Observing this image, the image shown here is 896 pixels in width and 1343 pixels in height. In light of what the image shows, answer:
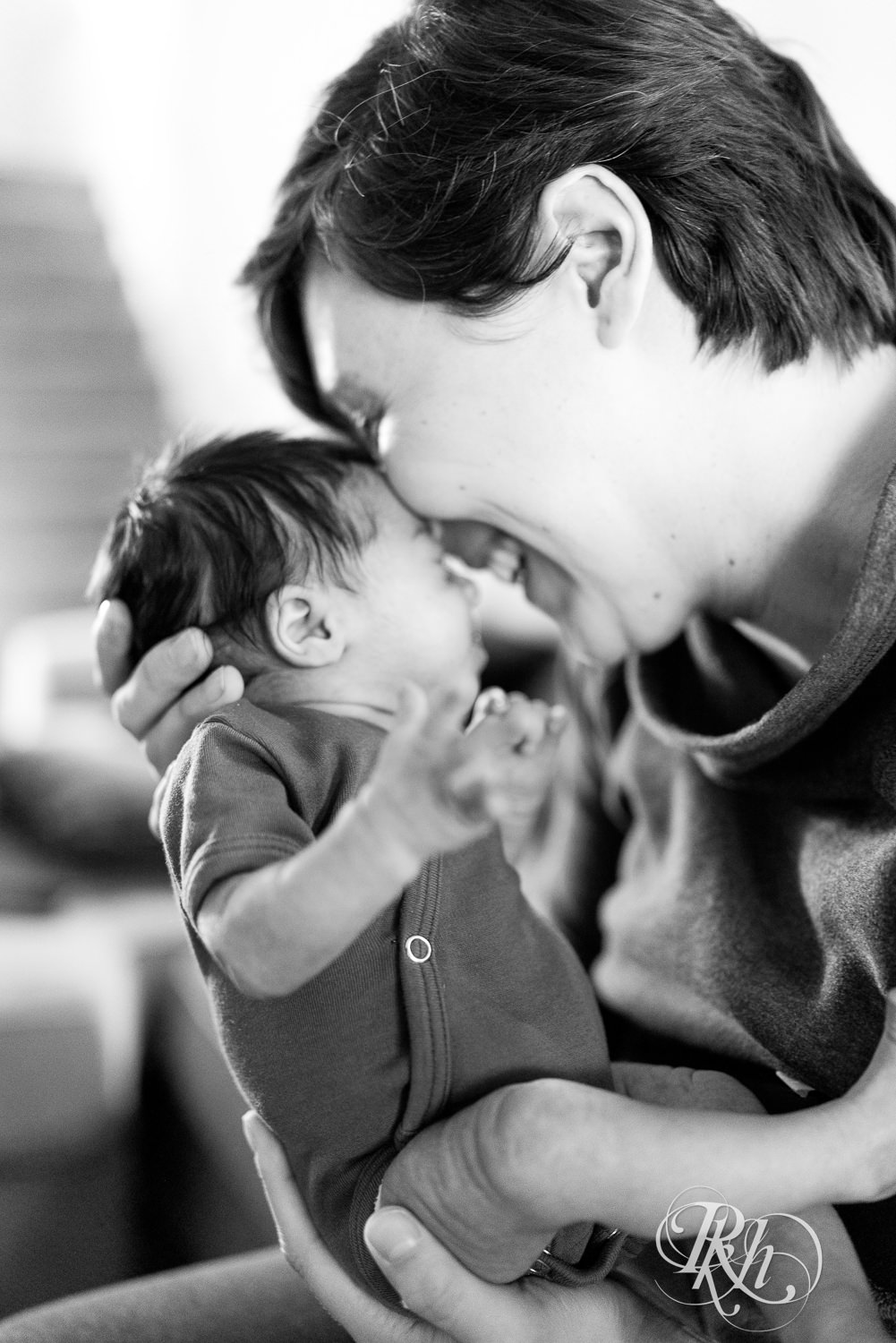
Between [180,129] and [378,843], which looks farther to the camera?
[180,129]

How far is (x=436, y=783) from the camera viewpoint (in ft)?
1.85

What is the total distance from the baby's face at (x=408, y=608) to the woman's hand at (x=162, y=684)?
0.38 feet

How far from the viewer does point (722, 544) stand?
3.17 feet

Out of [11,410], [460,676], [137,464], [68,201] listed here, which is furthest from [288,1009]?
[68,201]

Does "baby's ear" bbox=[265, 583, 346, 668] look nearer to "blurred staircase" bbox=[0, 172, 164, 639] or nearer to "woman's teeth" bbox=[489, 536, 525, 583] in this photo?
"woman's teeth" bbox=[489, 536, 525, 583]

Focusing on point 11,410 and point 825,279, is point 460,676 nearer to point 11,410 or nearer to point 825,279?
point 825,279

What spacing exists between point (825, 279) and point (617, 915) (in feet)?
1.96

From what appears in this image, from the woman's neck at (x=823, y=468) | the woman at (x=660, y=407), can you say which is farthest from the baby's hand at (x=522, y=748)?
the woman's neck at (x=823, y=468)

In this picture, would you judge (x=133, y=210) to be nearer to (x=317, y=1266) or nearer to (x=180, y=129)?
(x=180, y=129)

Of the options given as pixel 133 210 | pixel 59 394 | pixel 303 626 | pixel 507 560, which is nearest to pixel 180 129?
pixel 133 210

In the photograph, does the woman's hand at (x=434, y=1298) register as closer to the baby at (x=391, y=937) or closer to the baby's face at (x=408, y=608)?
the baby at (x=391, y=937)

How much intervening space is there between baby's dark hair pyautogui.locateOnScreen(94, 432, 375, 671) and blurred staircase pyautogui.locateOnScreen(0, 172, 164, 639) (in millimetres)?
2080

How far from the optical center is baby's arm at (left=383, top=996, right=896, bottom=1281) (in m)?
0.70

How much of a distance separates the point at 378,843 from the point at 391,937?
8.6 inches
